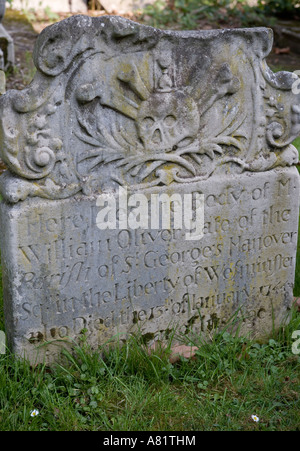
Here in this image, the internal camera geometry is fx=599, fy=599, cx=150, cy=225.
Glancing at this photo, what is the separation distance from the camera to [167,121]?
321 centimetres

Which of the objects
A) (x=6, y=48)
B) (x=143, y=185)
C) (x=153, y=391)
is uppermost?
(x=6, y=48)

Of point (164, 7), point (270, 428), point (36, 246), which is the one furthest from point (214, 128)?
point (164, 7)

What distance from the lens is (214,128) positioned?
10.9ft

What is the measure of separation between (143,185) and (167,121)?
1.20 ft

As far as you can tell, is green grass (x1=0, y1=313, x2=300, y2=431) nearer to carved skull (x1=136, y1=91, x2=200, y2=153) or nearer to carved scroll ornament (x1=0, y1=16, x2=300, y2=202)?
carved scroll ornament (x1=0, y1=16, x2=300, y2=202)

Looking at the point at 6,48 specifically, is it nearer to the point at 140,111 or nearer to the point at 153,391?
the point at 140,111

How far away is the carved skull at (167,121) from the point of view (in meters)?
3.14

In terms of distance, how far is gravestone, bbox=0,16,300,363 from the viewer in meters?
2.94

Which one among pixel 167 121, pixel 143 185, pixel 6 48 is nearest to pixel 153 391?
pixel 143 185

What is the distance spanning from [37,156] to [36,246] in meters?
0.45

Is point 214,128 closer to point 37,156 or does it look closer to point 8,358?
point 37,156
